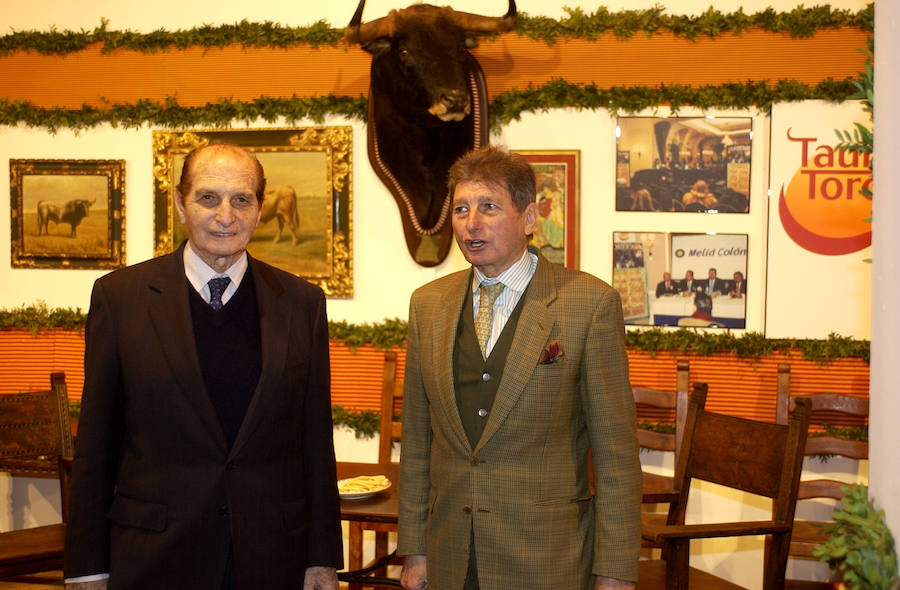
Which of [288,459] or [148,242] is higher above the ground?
[148,242]

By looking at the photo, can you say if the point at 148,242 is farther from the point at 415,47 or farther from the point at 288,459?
the point at 288,459

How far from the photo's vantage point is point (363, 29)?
4.41 metres

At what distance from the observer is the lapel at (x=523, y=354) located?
2.33 meters

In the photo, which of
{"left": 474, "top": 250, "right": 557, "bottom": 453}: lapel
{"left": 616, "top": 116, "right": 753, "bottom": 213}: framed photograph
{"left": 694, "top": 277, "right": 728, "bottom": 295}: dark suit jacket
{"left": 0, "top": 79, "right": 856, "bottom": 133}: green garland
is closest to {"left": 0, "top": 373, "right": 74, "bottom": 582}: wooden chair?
{"left": 0, "top": 79, "right": 856, "bottom": 133}: green garland

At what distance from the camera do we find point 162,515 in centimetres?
218

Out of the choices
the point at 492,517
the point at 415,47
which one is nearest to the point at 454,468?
the point at 492,517

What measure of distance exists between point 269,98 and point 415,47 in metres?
1.13

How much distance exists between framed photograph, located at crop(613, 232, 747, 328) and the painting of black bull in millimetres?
2994

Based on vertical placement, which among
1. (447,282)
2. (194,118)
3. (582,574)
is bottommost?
(582,574)

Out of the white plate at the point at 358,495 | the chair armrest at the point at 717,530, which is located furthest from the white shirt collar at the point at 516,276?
the white plate at the point at 358,495

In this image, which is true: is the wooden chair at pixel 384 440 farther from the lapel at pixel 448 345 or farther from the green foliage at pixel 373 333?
the lapel at pixel 448 345

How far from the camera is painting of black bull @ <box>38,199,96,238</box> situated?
209 inches

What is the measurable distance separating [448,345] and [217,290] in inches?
24.1

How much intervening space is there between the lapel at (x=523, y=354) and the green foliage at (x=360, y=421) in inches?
106
